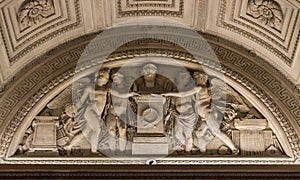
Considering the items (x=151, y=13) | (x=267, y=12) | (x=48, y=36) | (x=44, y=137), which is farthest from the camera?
(x=151, y=13)

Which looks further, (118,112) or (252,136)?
(118,112)

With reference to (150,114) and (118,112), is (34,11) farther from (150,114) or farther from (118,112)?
(150,114)

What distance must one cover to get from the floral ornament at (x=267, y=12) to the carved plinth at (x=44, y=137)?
2.63 metres

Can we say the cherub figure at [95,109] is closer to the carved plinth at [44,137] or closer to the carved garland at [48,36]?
the carved plinth at [44,137]

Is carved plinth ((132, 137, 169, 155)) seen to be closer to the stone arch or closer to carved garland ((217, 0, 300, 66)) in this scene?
the stone arch

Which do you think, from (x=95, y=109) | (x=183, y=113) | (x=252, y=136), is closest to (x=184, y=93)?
(x=183, y=113)

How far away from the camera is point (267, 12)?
8500mm

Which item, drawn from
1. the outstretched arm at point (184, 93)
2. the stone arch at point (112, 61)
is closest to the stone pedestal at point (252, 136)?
the stone arch at point (112, 61)

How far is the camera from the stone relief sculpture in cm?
816

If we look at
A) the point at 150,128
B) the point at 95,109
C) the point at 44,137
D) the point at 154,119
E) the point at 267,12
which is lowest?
the point at 44,137

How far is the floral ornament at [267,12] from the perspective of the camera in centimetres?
844

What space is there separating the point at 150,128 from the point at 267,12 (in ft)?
6.34

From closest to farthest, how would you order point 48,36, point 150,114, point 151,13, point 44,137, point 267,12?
point 44,137
point 150,114
point 267,12
point 48,36
point 151,13

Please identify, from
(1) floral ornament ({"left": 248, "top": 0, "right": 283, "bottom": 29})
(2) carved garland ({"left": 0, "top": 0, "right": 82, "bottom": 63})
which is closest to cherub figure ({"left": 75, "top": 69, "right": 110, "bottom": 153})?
(2) carved garland ({"left": 0, "top": 0, "right": 82, "bottom": 63})
